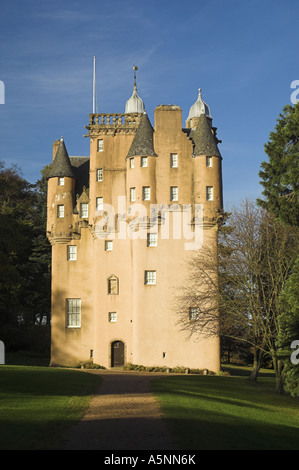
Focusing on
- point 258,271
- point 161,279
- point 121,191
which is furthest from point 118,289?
point 258,271

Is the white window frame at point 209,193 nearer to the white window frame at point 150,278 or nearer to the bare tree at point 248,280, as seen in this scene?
the bare tree at point 248,280

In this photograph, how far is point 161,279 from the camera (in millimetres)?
51250

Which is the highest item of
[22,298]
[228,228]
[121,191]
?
[121,191]

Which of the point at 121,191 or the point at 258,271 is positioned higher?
the point at 121,191

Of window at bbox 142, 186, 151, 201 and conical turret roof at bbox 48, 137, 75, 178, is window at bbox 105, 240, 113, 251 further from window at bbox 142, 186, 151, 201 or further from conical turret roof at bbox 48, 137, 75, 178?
conical turret roof at bbox 48, 137, 75, 178

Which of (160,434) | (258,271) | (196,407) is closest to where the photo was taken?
(160,434)

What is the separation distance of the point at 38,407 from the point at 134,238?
99.9ft

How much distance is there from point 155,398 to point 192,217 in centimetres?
2648

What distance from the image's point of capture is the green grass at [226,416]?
1738 cm

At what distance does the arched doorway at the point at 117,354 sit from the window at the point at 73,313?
13.9 ft

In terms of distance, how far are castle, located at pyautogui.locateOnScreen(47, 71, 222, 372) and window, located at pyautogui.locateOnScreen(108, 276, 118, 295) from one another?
0.08m

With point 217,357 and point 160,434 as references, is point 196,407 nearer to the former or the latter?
point 160,434

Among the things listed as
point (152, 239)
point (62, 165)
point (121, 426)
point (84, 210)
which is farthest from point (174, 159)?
point (121, 426)
